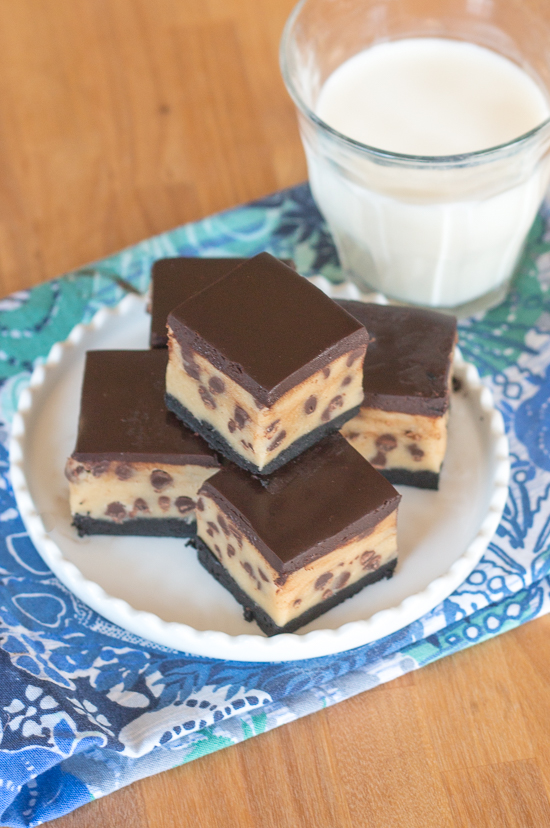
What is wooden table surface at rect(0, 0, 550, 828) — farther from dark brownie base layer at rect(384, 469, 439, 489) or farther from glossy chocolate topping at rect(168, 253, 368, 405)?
glossy chocolate topping at rect(168, 253, 368, 405)

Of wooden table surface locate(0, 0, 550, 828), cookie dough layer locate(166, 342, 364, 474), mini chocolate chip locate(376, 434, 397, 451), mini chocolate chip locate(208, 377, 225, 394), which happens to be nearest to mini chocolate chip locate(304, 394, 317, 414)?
cookie dough layer locate(166, 342, 364, 474)

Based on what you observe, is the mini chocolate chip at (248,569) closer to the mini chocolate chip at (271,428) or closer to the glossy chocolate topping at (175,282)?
the mini chocolate chip at (271,428)

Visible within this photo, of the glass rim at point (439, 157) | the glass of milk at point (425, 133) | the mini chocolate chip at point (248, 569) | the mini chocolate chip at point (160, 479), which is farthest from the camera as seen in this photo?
the glass of milk at point (425, 133)

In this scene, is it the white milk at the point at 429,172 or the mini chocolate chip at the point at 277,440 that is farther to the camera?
the white milk at the point at 429,172

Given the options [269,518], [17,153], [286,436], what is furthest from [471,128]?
[17,153]

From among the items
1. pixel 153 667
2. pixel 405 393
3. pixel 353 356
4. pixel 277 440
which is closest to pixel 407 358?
pixel 405 393

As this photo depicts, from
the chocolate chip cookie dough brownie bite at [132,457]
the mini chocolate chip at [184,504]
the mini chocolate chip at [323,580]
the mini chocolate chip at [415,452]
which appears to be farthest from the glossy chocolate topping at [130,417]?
the mini chocolate chip at [415,452]
